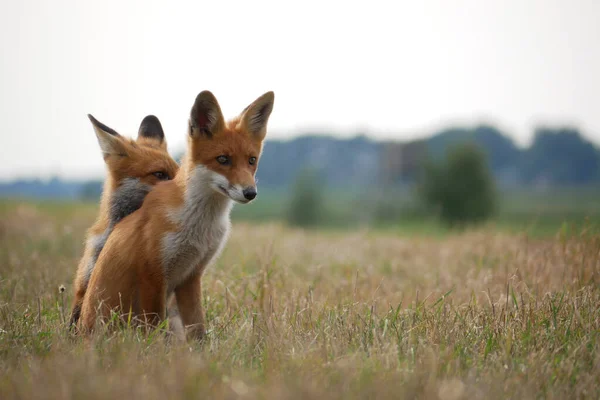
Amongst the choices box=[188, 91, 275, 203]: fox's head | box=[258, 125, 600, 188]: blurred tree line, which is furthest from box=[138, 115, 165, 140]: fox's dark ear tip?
box=[258, 125, 600, 188]: blurred tree line

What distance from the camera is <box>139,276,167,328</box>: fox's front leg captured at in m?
3.89

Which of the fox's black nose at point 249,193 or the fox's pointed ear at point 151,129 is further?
the fox's pointed ear at point 151,129

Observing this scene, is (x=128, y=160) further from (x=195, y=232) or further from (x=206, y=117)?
(x=195, y=232)

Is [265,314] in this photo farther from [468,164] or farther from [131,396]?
[468,164]

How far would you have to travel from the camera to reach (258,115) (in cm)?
454

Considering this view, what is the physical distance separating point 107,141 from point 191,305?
1.79 meters

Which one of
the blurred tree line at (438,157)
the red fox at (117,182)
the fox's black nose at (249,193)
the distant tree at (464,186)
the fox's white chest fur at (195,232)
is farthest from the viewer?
the blurred tree line at (438,157)

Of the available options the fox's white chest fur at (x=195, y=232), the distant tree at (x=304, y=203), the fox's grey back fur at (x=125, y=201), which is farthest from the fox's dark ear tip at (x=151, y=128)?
the distant tree at (x=304, y=203)

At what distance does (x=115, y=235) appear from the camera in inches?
161

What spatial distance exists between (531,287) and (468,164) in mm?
54147

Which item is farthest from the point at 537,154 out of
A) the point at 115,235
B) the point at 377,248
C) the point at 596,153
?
the point at 115,235

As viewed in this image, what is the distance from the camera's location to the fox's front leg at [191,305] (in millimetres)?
4156

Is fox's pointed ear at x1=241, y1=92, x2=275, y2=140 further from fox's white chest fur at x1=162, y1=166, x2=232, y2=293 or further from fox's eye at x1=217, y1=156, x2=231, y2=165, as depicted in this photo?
fox's white chest fur at x1=162, y1=166, x2=232, y2=293

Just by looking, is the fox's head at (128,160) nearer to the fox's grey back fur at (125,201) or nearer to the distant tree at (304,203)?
the fox's grey back fur at (125,201)
